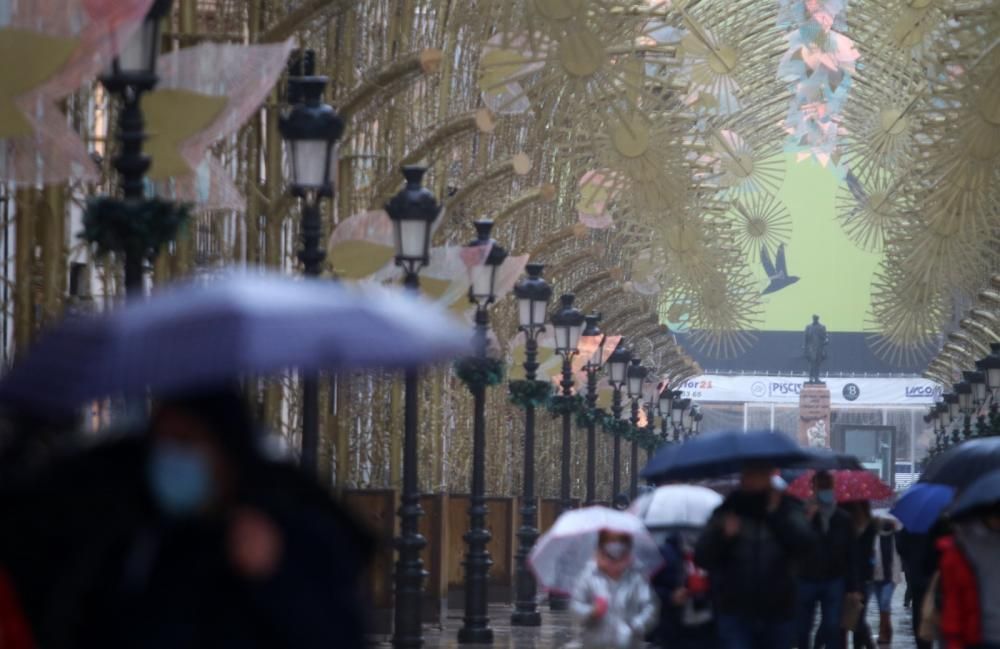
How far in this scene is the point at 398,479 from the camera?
3014 cm

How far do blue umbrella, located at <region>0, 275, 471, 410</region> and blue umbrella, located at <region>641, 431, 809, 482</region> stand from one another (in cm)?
736

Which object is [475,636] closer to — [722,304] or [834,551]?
[834,551]

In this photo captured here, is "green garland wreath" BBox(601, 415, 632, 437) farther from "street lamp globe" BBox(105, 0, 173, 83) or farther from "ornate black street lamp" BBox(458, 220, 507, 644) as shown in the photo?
"street lamp globe" BBox(105, 0, 173, 83)

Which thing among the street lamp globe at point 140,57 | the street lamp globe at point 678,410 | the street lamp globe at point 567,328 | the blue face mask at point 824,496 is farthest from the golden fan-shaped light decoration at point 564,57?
the street lamp globe at point 678,410

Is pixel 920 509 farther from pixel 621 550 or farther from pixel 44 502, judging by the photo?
pixel 44 502

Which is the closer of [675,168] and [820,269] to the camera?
[675,168]

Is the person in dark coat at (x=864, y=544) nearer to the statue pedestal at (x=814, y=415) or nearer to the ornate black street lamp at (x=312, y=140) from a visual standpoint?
the ornate black street lamp at (x=312, y=140)

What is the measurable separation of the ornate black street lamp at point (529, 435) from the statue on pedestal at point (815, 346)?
232 feet

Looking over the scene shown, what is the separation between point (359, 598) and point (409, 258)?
14.4m

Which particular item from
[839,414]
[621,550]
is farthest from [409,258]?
[839,414]

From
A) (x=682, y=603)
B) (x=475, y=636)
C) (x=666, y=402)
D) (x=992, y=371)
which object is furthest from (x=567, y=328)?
(x=666, y=402)

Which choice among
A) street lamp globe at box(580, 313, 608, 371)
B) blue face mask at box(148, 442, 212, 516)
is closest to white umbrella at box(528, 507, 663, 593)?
blue face mask at box(148, 442, 212, 516)

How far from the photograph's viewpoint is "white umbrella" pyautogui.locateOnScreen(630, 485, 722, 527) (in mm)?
15867

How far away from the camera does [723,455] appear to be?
13883 mm
